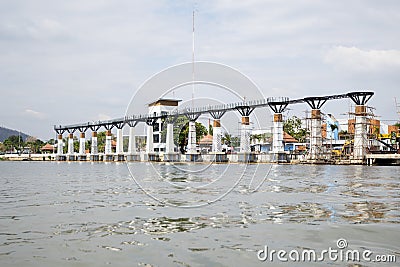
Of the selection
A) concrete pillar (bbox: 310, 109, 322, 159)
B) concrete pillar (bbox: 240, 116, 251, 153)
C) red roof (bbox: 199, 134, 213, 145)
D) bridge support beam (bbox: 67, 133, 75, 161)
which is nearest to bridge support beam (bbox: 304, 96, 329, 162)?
concrete pillar (bbox: 310, 109, 322, 159)

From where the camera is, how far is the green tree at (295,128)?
10781 cm

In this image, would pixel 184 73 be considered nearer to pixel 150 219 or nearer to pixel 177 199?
pixel 177 199

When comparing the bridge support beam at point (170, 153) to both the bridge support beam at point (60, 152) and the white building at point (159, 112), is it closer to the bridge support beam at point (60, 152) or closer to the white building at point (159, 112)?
the white building at point (159, 112)

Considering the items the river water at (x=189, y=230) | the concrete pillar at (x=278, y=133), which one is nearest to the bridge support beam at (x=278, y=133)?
the concrete pillar at (x=278, y=133)

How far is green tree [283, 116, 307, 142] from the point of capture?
107812 mm

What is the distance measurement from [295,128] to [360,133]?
44.5m

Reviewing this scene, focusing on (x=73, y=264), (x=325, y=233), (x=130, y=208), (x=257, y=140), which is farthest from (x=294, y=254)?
(x=257, y=140)

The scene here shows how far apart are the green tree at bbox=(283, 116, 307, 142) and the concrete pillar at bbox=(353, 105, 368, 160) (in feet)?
135

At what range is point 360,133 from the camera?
65.1 metres

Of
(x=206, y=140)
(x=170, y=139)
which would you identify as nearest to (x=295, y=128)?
(x=206, y=140)

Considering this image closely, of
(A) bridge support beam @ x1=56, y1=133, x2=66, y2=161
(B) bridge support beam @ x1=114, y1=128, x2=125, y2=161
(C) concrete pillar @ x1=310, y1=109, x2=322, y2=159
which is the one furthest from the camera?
(A) bridge support beam @ x1=56, y1=133, x2=66, y2=161

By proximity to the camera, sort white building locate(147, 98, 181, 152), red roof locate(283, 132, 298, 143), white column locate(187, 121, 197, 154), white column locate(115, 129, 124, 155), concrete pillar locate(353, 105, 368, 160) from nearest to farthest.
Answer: concrete pillar locate(353, 105, 368, 160) < white column locate(187, 121, 197, 154) < white building locate(147, 98, 181, 152) < red roof locate(283, 132, 298, 143) < white column locate(115, 129, 124, 155)

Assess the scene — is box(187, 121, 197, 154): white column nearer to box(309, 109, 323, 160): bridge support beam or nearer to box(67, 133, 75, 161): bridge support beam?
box(309, 109, 323, 160): bridge support beam

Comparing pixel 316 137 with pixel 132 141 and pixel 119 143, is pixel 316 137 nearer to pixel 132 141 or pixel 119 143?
pixel 132 141
